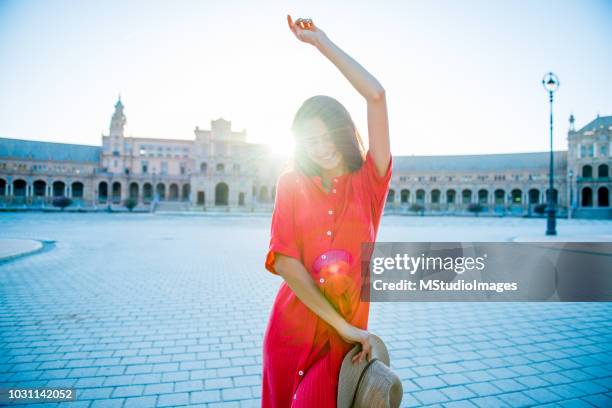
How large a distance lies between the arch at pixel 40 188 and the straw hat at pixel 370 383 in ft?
276

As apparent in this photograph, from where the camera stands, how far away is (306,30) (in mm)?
1582

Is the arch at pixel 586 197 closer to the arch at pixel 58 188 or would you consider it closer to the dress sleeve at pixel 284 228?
the dress sleeve at pixel 284 228

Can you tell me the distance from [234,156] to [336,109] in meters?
63.1

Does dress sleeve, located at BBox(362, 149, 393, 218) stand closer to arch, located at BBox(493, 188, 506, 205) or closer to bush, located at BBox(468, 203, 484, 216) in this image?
bush, located at BBox(468, 203, 484, 216)

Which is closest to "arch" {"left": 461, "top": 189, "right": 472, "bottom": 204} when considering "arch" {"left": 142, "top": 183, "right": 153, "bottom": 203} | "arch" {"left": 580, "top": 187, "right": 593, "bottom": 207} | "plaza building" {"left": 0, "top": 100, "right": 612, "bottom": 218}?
"plaza building" {"left": 0, "top": 100, "right": 612, "bottom": 218}

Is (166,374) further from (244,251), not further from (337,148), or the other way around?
(244,251)

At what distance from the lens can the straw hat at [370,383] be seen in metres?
1.35

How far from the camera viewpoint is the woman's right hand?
1496 mm

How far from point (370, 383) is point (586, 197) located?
7898cm

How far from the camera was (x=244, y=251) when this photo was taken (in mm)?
13094

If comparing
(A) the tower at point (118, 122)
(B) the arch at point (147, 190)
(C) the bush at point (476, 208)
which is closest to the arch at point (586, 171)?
(C) the bush at point (476, 208)

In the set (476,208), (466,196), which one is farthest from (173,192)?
(466,196)

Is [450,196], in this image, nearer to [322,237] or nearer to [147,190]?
[147,190]

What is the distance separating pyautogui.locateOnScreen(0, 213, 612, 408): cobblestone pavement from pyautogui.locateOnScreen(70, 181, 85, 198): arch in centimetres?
7305
